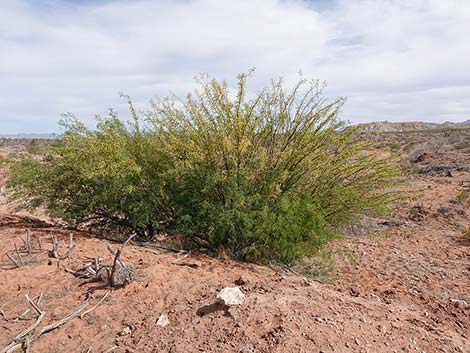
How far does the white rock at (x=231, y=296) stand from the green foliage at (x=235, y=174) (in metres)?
2.20

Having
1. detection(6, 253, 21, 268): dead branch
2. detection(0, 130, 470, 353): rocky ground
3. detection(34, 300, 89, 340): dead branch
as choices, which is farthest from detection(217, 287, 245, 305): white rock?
detection(6, 253, 21, 268): dead branch

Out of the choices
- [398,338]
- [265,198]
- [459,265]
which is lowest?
[459,265]

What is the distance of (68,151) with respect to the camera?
8.09m

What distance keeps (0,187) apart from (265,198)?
12.5m

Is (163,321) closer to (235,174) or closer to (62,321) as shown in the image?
(62,321)

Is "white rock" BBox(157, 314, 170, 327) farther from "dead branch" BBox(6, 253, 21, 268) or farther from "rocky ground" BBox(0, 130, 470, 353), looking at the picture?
"dead branch" BBox(6, 253, 21, 268)

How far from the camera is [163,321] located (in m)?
4.71

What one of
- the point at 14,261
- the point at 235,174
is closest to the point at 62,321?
the point at 14,261

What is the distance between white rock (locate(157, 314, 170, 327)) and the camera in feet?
15.3

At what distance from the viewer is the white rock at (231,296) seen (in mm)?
4828

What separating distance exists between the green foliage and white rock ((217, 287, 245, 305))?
7.22 ft

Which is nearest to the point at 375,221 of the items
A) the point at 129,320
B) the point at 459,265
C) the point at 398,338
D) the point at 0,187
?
the point at 459,265

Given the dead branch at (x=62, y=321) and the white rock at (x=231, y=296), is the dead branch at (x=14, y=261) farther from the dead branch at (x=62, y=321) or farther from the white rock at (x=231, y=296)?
the white rock at (x=231, y=296)

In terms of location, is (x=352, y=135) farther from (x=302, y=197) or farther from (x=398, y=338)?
(x=398, y=338)
